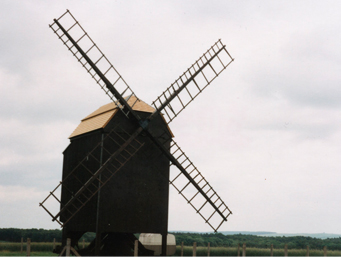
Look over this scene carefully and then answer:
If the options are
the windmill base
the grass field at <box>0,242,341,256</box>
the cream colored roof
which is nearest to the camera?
the cream colored roof

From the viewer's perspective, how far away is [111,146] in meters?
17.3

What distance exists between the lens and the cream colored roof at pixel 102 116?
17.7m

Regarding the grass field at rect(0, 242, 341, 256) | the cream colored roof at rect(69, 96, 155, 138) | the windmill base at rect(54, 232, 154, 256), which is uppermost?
the cream colored roof at rect(69, 96, 155, 138)

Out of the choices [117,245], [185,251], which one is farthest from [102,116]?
[185,251]

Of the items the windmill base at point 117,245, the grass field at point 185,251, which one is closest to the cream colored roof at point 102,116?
the windmill base at point 117,245

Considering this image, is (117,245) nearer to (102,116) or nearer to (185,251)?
(102,116)

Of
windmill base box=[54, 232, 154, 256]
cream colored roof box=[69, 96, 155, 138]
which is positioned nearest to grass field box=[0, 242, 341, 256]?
windmill base box=[54, 232, 154, 256]

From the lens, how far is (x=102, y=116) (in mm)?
18594

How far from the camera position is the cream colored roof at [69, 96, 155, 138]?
17731 mm

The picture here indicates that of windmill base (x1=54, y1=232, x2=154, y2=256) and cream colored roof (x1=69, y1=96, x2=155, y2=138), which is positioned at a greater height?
cream colored roof (x1=69, y1=96, x2=155, y2=138)

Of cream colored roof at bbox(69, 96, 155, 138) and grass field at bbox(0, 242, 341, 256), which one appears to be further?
grass field at bbox(0, 242, 341, 256)

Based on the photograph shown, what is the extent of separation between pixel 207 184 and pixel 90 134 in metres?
5.63

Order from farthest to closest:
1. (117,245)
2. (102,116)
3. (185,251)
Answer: (185,251) < (117,245) < (102,116)

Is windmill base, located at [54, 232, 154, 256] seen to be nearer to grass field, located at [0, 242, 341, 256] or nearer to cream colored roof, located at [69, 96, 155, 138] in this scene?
cream colored roof, located at [69, 96, 155, 138]
